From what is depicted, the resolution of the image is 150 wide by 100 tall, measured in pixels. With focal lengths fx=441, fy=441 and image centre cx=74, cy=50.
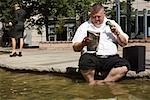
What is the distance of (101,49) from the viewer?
685cm

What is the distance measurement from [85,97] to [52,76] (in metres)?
2.49

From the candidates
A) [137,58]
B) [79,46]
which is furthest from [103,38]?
[137,58]

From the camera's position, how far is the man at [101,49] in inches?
259

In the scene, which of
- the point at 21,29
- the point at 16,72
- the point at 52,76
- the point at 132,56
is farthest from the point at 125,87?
the point at 21,29

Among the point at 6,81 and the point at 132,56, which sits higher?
the point at 132,56

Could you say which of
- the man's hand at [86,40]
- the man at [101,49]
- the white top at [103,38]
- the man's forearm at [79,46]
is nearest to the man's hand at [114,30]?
the man at [101,49]

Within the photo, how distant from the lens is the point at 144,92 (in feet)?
19.1

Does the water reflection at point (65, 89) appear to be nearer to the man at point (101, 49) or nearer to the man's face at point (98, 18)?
the man at point (101, 49)

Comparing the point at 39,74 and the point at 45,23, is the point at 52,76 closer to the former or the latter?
the point at 39,74

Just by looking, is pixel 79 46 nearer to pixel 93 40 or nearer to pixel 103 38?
pixel 93 40

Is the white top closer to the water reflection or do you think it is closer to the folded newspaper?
the folded newspaper

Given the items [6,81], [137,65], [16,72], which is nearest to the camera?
[137,65]

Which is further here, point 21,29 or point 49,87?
point 21,29

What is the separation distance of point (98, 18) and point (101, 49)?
0.48 m
